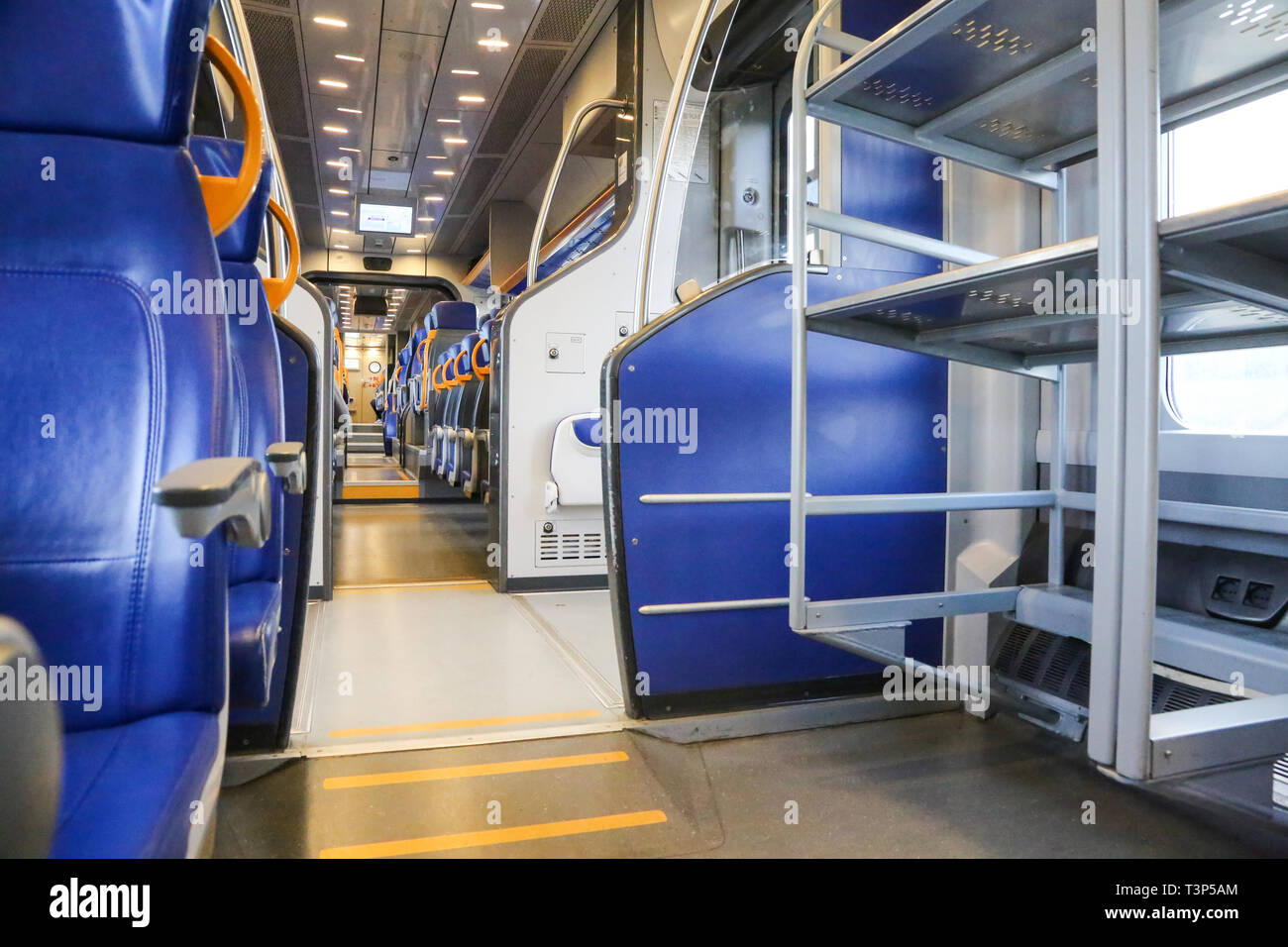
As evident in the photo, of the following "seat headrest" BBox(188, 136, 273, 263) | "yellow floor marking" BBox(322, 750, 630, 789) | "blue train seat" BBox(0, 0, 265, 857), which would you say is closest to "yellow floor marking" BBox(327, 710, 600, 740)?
"yellow floor marking" BBox(322, 750, 630, 789)

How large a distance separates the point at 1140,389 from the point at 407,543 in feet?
20.1

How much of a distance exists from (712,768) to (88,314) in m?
1.84

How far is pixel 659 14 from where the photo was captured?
5.02 m

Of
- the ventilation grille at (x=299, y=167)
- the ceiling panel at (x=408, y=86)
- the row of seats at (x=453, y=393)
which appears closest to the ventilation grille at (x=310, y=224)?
the ventilation grille at (x=299, y=167)

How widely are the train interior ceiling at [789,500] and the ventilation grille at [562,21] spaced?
283cm

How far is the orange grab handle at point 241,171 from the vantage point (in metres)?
1.55

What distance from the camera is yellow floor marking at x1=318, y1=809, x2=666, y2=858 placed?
6.10 feet

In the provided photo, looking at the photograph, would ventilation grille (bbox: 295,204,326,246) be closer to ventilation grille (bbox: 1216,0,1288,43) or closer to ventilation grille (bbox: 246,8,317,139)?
ventilation grille (bbox: 246,8,317,139)

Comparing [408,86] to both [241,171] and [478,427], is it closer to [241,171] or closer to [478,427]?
[478,427]

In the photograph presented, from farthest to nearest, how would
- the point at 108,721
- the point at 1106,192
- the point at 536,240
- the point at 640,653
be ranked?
the point at 536,240, the point at 640,653, the point at 1106,192, the point at 108,721

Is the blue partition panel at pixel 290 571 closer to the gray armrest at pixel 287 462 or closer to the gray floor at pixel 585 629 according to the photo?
the gray armrest at pixel 287 462

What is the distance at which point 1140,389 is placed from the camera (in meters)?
1.41
